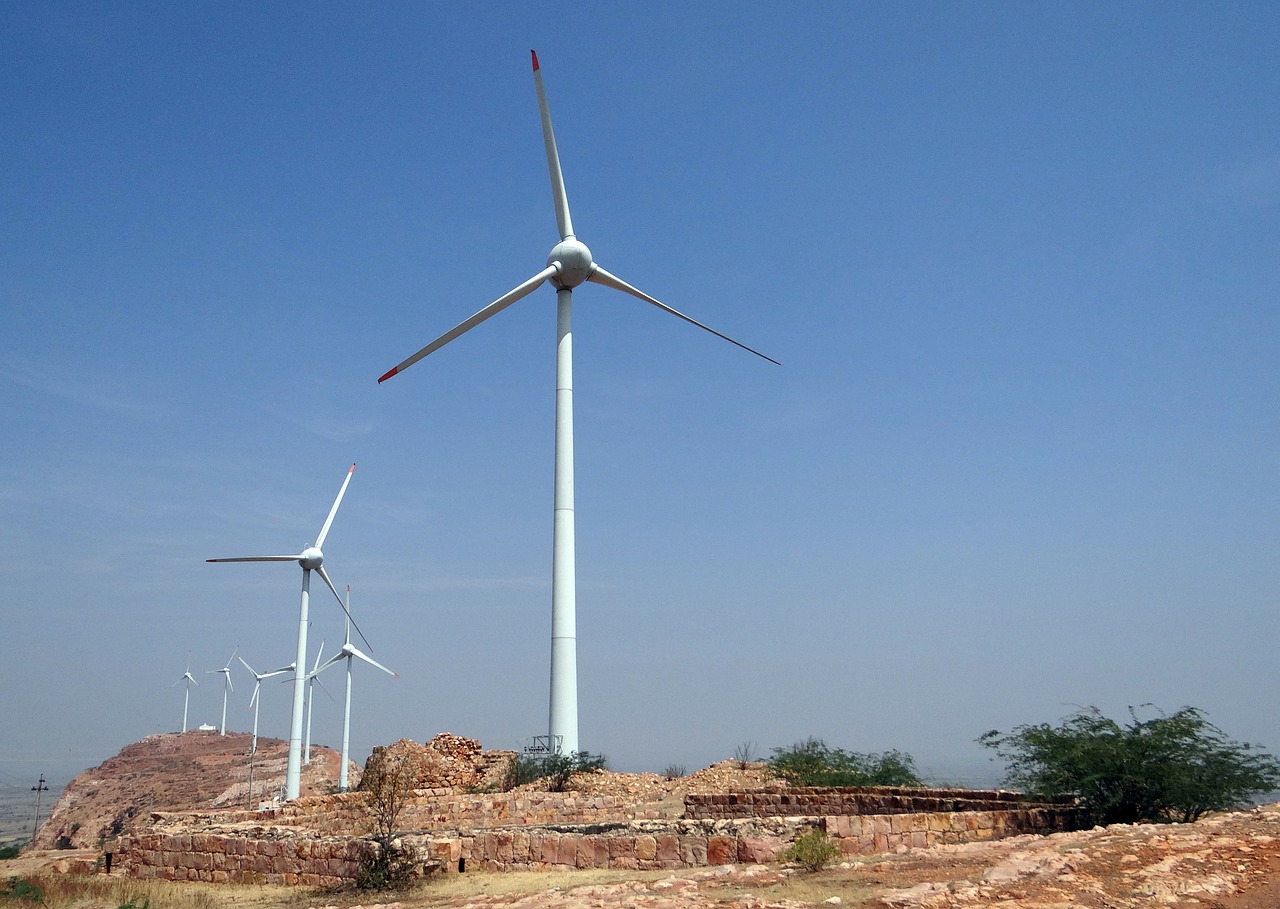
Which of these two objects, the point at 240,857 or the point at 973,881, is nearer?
the point at 973,881

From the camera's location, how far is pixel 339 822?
80.6 ft

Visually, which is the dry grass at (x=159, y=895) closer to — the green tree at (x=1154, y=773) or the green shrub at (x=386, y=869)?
the green shrub at (x=386, y=869)

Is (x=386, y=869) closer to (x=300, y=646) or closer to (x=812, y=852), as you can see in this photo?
(x=812, y=852)

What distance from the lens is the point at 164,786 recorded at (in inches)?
3332

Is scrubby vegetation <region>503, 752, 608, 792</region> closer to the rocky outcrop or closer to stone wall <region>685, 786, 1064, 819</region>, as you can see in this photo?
the rocky outcrop

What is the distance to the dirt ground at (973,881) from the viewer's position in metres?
10.2

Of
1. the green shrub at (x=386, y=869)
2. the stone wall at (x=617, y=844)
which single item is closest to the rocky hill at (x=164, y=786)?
the stone wall at (x=617, y=844)

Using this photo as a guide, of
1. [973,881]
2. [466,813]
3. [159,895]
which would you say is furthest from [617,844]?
[466,813]

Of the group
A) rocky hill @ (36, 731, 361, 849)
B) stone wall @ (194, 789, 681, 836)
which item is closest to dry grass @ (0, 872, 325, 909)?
stone wall @ (194, 789, 681, 836)

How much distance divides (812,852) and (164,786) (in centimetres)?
8639

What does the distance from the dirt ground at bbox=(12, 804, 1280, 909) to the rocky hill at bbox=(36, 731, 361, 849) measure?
183ft

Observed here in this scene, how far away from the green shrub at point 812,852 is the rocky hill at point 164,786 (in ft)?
188

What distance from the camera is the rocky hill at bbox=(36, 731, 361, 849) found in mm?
73688

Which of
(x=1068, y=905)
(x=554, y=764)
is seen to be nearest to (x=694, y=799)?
(x=554, y=764)
